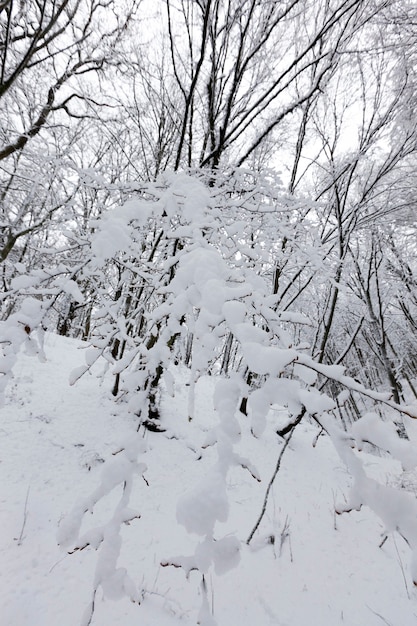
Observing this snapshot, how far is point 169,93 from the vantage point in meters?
4.77

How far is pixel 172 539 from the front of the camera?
263cm

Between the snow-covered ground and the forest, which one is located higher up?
the forest

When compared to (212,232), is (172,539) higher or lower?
lower

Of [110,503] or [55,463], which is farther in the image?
[55,463]

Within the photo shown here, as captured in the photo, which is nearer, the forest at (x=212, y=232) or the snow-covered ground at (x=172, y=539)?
the forest at (x=212, y=232)

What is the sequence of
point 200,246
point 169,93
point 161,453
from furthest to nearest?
point 169,93 < point 161,453 < point 200,246

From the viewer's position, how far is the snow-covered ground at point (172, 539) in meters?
2.00

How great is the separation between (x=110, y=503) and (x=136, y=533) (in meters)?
0.46

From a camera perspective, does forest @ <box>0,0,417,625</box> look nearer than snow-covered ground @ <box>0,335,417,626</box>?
Yes

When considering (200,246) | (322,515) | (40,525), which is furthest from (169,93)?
(322,515)

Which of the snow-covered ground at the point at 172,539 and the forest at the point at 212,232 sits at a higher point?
the forest at the point at 212,232

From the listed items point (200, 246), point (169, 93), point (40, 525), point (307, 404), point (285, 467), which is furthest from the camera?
point (169, 93)

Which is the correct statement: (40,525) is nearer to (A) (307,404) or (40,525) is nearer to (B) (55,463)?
(B) (55,463)

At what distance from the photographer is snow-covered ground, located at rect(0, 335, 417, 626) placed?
2.00m
